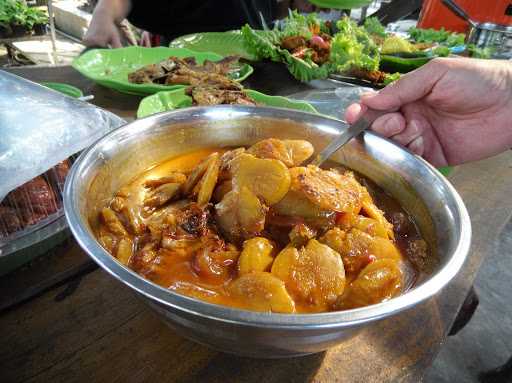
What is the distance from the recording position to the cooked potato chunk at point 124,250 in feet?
3.51

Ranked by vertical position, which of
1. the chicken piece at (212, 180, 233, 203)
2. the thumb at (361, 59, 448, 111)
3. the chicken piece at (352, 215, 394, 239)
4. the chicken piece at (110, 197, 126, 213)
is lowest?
the chicken piece at (110, 197, 126, 213)

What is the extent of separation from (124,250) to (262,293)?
45cm

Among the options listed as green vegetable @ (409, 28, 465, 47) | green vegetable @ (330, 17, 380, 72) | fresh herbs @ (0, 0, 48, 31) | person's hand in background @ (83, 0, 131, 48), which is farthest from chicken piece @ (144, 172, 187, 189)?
fresh herbs @ (0, 0, 48, 31)

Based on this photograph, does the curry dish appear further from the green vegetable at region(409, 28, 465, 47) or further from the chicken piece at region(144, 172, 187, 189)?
the green vegetable at region(409, 28, 465, 47)

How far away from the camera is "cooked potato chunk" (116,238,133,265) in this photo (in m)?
1.07

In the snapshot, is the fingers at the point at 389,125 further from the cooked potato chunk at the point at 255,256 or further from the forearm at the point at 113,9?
the forearm at the point at 113,9

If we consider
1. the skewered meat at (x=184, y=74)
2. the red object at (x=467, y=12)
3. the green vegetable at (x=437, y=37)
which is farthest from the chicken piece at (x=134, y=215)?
the red object at (x=467, y=12)

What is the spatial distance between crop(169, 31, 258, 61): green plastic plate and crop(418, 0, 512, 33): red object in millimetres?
4717

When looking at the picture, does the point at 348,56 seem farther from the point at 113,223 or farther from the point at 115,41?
the point at 113,223

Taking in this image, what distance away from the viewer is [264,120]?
1.58 metres

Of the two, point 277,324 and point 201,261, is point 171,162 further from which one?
point 277,324

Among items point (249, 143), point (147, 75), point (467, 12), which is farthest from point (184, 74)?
point (467, 12)

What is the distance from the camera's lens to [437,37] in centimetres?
504

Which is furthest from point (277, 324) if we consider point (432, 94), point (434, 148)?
point (434, 148)
